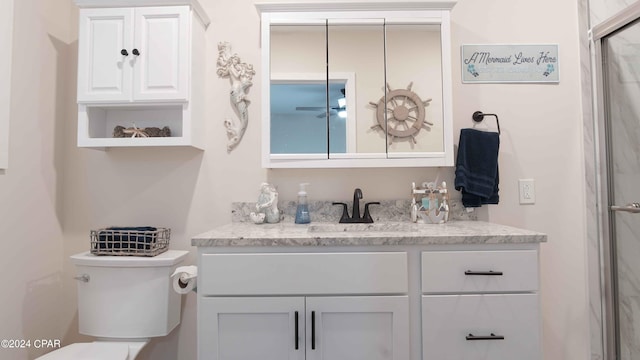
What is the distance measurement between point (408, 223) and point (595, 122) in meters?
1.16

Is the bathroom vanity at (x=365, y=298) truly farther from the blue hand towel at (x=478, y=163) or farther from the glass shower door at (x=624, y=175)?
the glass shower door at (x=624, y=175)

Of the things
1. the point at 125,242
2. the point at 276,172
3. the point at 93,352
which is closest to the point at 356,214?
the point at 276,172

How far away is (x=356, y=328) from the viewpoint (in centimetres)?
122

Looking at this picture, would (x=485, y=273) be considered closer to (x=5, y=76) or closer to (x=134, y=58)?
(x=134, y=58)

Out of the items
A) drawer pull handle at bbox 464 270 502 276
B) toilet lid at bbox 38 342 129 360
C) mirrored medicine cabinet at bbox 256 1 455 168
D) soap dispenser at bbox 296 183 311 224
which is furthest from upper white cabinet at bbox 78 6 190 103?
drawer pull handle at bbox 464 270 502 276

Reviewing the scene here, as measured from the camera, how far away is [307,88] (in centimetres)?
167

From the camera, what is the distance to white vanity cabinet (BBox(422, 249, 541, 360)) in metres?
1.22

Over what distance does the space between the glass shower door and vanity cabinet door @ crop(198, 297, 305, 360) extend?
1660 mm

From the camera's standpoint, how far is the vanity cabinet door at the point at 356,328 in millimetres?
1210

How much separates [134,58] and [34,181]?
31.1 inches

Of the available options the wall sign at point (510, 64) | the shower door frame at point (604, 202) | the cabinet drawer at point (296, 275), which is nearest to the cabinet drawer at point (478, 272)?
the cabinet drawer at point (296, 275)

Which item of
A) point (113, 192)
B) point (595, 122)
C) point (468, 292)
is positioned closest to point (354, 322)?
point (468, 292)

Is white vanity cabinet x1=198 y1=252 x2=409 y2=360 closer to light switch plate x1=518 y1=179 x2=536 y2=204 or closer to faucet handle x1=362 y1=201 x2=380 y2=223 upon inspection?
faucet handle x1=362 y1=201 x2=380 y2=223

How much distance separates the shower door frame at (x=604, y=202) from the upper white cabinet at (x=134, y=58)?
212 cm
